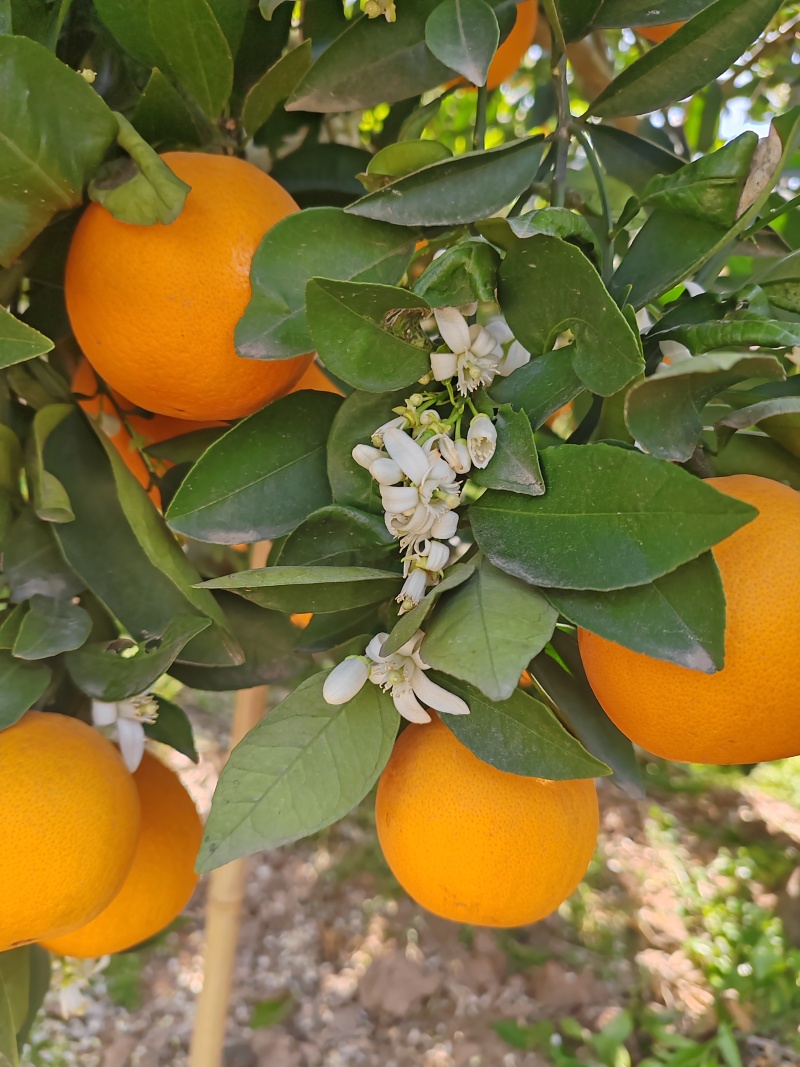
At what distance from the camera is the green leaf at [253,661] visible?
62 centimetres

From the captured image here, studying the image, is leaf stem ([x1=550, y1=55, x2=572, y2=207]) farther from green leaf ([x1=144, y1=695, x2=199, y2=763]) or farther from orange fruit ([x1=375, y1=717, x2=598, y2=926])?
green leaf ([x1=144, y1=695, x2=199, y2=763])

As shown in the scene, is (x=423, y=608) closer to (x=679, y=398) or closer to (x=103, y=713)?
(x=679, y=398)

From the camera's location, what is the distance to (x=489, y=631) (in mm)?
379

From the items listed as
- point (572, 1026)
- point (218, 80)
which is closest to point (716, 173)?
point (218, 80)

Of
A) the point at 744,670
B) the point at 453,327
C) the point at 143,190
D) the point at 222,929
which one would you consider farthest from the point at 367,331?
the point at 222,929

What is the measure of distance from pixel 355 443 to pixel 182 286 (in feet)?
0.44

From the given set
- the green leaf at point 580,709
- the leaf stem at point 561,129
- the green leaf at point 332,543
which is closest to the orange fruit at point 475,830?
the green leaf at point 580,709

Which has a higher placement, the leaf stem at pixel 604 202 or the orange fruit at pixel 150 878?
the leaf stem at pixel 604 202

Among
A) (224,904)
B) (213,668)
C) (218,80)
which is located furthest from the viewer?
(224,904)

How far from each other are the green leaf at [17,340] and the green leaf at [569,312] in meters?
0.24

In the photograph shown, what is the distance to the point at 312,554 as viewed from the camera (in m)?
0.46

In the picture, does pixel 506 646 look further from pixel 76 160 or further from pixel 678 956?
pixel 678 956

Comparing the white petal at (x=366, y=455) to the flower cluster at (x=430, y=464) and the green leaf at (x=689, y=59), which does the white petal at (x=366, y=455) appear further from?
the green leaf at (x=689, y=59)

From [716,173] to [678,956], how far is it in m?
1.85
